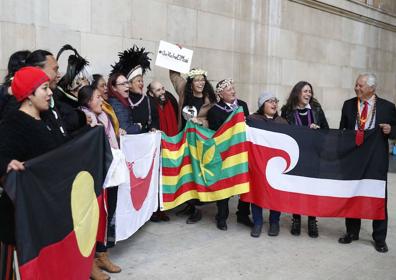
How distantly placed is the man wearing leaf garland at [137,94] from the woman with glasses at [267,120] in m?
1.22

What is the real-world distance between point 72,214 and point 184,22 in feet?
18.1

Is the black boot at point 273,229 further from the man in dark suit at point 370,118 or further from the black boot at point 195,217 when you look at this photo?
the black boot at point 195,217

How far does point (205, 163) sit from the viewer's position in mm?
5711

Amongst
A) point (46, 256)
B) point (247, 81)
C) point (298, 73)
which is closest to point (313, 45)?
point (298, 73)

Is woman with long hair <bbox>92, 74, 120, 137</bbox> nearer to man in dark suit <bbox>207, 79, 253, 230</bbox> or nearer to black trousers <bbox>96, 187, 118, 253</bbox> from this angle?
black trousers <bbox>96, 187, 118, 253</bbox>

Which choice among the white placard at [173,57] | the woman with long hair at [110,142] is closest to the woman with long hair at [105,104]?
the woman with long hair at [110,142]

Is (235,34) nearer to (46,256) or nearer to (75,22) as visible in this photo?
(75,22)

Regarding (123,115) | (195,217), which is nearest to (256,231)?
(195,217)

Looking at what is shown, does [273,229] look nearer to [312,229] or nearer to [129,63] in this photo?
[312,229]

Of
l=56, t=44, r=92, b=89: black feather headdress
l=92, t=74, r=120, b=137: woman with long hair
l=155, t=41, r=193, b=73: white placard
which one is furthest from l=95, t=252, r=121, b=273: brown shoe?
l=155, t=41, r=193, b=73: white placard

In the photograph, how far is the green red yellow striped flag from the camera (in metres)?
5.49

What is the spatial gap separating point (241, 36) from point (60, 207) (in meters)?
7.05

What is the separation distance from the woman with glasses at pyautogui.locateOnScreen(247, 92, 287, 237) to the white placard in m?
1.35

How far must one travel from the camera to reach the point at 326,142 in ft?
17.9
